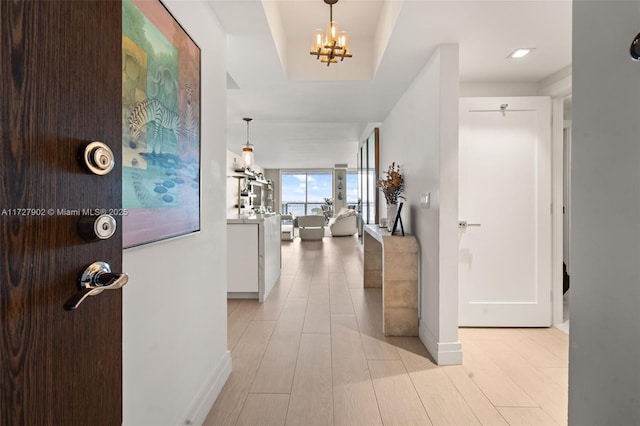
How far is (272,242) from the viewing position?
4.38m

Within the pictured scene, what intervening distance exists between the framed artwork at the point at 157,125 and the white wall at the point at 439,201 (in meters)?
1.64

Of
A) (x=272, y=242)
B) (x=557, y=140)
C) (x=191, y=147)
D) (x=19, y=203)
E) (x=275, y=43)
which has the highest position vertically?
(x=275, y=43)

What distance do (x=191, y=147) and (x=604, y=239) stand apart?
1576 millimetres

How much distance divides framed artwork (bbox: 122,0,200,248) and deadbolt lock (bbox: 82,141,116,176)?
356 millimetres

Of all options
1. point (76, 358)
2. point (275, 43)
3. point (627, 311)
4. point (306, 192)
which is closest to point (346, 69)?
point (275, 43)

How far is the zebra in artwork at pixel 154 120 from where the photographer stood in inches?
44.4

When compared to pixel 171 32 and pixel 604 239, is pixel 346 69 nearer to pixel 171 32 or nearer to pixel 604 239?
pixel 171 32

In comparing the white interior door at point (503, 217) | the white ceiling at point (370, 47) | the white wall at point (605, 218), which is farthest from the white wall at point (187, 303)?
the white interior door at point (503, 217)

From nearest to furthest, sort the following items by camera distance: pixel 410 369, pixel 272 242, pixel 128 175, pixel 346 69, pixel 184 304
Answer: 1. pixel 128 175
2. pixel 184 304
3. pixel 410 369
4. pixel 346 69
5. pixel 272 242

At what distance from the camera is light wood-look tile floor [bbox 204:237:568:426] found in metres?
1.77

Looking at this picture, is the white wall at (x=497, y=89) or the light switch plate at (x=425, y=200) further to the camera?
the white wall at (x=497, y=89)

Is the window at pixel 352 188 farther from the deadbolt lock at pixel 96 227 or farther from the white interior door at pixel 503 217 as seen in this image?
the deadbolt lock at pixel 96 227

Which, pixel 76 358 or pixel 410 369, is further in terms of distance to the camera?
pixel 410 369

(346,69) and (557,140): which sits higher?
(346,69)
